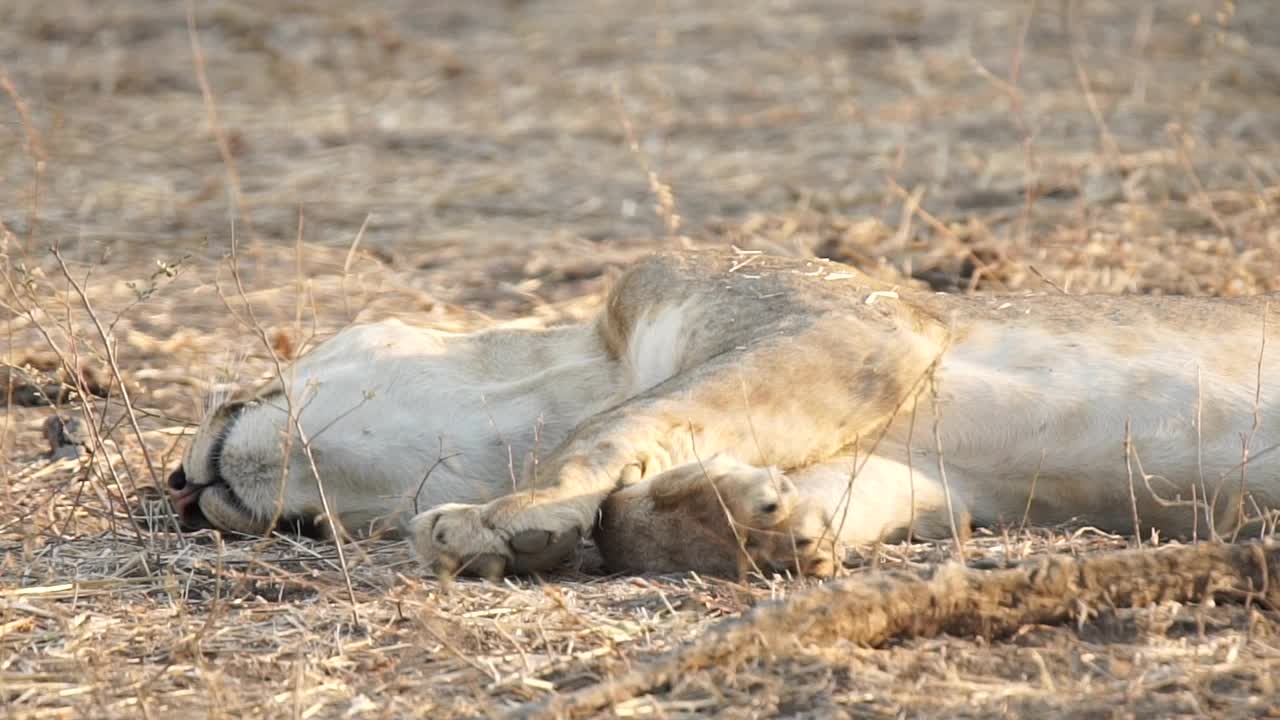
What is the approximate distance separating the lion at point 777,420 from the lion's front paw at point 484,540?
0.03 ft

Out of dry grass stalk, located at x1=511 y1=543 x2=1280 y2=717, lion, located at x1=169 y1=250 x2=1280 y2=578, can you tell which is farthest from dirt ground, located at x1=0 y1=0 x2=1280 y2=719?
lion, located at x1=169 y1=250 x2=1280 y2=578

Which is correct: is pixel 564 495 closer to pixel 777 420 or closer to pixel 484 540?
pixel 484 540

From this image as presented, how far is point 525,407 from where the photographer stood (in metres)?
4.31

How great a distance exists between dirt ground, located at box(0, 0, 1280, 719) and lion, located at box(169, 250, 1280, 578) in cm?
14

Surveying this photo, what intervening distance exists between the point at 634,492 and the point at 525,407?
30.4 inches

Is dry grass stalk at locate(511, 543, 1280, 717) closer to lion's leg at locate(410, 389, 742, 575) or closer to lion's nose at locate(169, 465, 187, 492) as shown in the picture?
lion's leg at locate(410, 389, 742, 575)

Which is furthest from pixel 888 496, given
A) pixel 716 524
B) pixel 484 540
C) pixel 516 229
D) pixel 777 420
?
pixel 516 229

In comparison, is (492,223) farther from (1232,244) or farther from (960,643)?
(960,643)

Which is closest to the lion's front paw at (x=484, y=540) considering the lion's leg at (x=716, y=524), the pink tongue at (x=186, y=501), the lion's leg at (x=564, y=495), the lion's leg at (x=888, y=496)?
the lion's leg at (x=564, y=495)

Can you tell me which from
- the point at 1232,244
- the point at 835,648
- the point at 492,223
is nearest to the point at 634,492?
the point at 835,648

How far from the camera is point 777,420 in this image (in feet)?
12.9

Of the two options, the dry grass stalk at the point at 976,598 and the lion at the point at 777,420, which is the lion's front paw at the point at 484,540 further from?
the dry grass stalk at the point at 976,598

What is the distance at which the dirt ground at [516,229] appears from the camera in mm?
2998

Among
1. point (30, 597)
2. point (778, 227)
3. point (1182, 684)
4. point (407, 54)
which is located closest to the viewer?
point (1182, 684)
